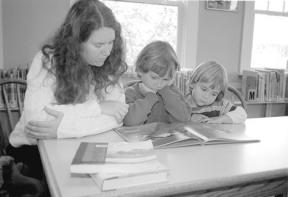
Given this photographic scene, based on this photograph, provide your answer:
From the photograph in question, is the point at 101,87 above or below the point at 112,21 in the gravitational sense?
below

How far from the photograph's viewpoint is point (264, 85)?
306 cm

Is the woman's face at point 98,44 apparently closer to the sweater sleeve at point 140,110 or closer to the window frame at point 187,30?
the sweater sleeve at point 140,110

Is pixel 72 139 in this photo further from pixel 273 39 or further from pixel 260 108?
pixel 273 39

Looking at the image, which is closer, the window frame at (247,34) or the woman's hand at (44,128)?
the woman's hand at (44,128)

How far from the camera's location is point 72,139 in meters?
1.07

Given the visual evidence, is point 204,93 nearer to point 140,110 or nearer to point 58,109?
point 140,110

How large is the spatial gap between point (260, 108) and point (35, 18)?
2.47 m

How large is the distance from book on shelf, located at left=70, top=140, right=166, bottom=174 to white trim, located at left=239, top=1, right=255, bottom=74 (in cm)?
248

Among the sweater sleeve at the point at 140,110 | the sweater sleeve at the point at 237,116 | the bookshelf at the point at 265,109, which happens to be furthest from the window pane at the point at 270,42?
the sweater sleeve at the point at 140,110

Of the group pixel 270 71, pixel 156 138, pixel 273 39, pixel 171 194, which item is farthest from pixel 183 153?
pixel 273 39

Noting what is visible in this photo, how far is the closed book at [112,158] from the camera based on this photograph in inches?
27.5

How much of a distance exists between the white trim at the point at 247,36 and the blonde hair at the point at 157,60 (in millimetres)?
1768

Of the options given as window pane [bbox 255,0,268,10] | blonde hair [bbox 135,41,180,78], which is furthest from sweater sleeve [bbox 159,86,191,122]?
window pane [bbox 255,0,268,10]

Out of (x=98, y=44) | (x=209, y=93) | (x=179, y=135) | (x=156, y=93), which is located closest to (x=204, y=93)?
(x=209, y=93)
